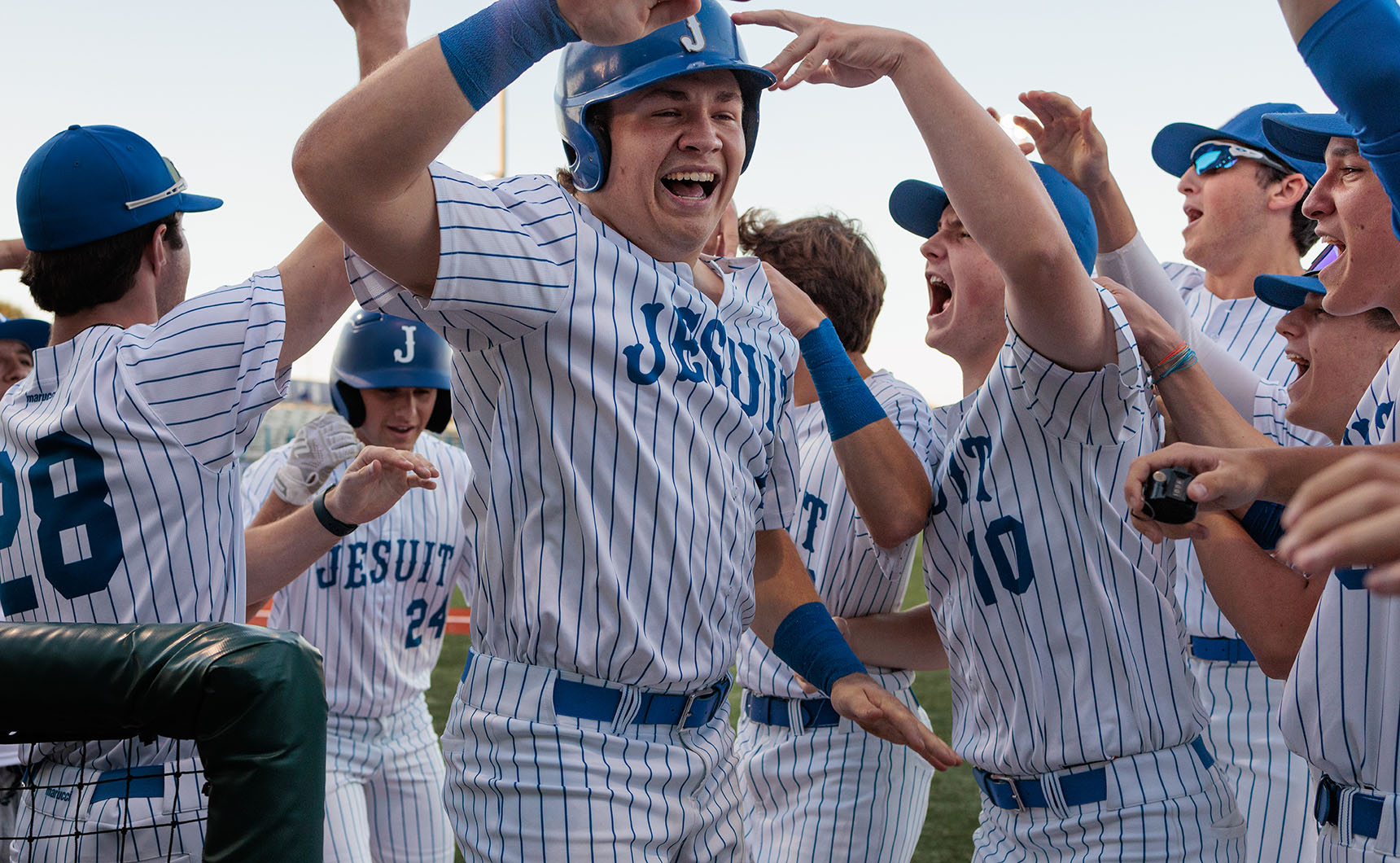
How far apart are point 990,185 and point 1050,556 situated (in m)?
0.74

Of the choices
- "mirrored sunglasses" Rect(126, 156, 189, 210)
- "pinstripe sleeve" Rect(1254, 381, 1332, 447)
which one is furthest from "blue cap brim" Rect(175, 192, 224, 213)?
"pinstripe sleeve" Rect(1254, 381, 1332, 447)

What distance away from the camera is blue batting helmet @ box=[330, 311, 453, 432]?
13.9ft

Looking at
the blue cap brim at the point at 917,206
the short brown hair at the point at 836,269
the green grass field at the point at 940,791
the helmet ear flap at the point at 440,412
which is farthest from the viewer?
the green grass field at the point at 940,791

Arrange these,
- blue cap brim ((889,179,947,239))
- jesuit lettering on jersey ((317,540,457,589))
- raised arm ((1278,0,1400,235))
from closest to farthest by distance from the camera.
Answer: raised arm ((1278,0,1400,235)) < blue cap brim ((889,179,947,239)) < jesuit lettering on jersey ((317,540,457,589))

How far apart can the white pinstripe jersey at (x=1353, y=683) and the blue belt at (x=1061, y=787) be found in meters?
0.37

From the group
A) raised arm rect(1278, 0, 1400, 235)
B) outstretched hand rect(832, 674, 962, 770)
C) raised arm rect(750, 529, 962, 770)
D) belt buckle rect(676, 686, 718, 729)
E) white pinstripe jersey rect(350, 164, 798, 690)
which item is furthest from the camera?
raised arm rect(750, 529, 962, 770)

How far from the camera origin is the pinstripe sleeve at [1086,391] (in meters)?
2.16

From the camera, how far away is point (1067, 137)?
3.14m

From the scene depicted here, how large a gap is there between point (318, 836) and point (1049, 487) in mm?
1521

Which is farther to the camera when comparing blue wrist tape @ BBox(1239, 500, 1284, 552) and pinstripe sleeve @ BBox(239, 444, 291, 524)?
pinstripe sleeve @ BBox(239, 444, 291, 524)

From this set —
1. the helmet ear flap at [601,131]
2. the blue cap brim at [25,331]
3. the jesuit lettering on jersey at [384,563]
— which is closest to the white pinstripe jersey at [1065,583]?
the helmet ear flap at [601,131]

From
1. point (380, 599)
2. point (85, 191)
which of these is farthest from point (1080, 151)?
point (380, 599)

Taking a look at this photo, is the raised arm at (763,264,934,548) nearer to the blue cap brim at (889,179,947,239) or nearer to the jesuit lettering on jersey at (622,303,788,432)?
the jesuit lettering on jersey at (622,303,788,432)

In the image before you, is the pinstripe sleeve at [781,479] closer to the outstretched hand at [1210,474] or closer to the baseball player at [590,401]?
the baseball player at [590,401]
